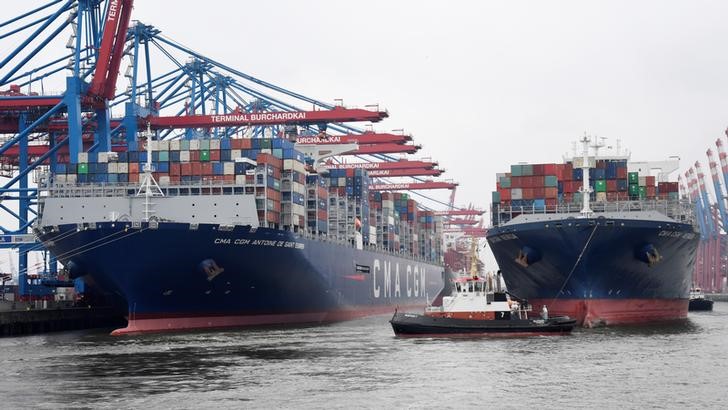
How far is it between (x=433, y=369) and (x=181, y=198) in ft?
87.8

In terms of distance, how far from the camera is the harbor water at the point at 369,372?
28.8 metres

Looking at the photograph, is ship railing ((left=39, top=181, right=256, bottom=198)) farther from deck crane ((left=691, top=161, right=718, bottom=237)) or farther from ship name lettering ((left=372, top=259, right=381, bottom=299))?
deck crane ((left=691, top=161, right=718, bottom=237))

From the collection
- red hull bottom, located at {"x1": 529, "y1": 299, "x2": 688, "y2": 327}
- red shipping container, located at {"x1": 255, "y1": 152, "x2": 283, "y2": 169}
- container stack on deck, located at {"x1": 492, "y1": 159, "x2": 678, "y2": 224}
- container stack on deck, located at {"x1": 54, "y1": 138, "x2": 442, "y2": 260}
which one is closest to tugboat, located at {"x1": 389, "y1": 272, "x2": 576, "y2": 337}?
red hull bottom, located at {"x1": 529, "y1": 299, "x2": 688, "y2": 327}

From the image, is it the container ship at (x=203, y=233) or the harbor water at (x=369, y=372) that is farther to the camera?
the container ship at (x=203, y=233)

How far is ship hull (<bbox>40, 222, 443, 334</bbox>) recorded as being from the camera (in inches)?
2044

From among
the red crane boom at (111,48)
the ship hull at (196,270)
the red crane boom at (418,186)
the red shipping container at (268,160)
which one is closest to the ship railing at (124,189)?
the red shipping container at (268,160)

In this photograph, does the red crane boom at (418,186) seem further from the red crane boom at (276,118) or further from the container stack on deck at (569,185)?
the container stack on deck at (569,185)

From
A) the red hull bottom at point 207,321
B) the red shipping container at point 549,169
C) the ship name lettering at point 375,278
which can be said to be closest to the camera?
the red hull bottom at point 207,321

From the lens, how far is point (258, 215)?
58.5m

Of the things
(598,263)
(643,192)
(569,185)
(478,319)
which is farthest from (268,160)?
(643,192)

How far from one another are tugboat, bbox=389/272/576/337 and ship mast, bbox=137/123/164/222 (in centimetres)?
1686

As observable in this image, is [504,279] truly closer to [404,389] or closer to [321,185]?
[321,185]

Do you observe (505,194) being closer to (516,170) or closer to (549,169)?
(516,170)

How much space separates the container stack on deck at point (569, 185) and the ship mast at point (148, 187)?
20.4 meters
